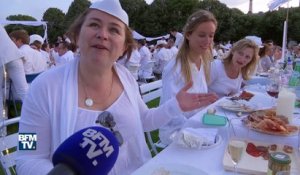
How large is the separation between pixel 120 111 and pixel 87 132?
41.4 inches

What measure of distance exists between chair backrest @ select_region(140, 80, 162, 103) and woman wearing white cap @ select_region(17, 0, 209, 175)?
1.21m

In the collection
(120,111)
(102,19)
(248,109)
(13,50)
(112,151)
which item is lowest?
(248,109)

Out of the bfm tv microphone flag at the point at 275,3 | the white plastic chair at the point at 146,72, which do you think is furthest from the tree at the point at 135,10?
the bfm tv microphone flag at the point at 275,3

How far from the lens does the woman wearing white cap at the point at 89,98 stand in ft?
5.36

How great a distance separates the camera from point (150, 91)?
11.6 feet

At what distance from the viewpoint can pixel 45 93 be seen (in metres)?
1.66

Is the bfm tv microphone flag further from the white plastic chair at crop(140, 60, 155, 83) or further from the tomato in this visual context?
the tomato

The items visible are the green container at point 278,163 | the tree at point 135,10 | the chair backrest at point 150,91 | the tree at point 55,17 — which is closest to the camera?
the green container at point 278,163

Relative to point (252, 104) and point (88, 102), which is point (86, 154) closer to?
point (88, 102)

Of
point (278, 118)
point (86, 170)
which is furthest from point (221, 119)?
point (86, 170)

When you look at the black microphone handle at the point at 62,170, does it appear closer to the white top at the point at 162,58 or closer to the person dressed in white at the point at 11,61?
the person dressed in white at the point at 11,61

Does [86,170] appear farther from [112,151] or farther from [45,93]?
[45,93]

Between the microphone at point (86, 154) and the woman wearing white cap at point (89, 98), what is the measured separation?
76 centimetres

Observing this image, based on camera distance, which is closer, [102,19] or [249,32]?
[102,19]
